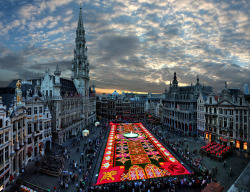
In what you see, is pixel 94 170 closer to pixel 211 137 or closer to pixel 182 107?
pixel 211 137

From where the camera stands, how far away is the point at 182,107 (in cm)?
5706

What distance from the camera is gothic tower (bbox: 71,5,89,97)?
2495 inches

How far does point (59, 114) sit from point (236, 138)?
1918 inches

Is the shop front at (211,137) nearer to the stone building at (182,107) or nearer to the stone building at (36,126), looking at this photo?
the stone building at (182,107)

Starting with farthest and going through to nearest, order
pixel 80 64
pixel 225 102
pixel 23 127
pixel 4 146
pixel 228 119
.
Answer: pixel 80 64, pixel 225 102, pixel 228 119, pixel 23 127, pixel 4 146

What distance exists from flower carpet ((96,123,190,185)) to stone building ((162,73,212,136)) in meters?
19.5

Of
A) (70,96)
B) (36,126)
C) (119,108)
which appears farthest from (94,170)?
(119,108)

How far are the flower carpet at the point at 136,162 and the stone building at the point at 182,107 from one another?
19539 mm

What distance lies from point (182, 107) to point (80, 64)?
48.0 metres

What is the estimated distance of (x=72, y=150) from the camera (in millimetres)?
36375

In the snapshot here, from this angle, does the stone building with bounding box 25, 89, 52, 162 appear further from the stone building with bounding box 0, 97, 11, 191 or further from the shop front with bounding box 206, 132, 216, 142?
the shop front with bounding box 206, 132, 216, 142

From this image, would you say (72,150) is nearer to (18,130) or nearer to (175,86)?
(18,130)

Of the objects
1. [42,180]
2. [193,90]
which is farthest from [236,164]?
[42,180]

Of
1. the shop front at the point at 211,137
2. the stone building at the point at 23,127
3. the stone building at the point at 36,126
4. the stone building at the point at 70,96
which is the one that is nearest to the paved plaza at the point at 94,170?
the stone building at the point at 23,127
